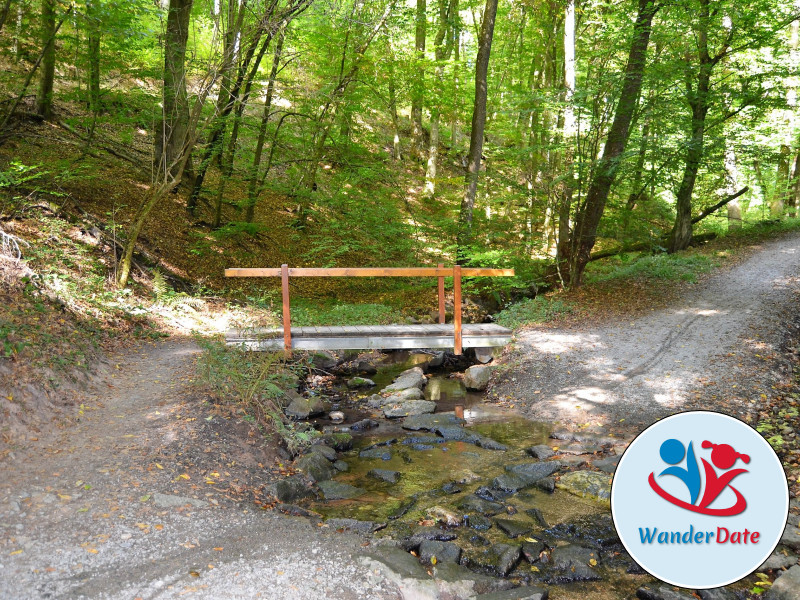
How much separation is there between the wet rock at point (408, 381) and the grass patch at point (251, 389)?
2519 millimetres

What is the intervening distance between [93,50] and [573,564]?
1362 centimetres

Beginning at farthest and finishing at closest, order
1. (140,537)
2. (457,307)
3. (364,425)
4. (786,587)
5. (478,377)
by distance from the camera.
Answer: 1. (457,307)
2. (478,377)
3. (364,425)
4. (140,537)
5. (786,587)

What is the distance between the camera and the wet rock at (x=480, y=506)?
5.37m

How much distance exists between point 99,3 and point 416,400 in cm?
949

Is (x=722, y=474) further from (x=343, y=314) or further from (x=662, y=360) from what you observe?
(x=343, y=314)

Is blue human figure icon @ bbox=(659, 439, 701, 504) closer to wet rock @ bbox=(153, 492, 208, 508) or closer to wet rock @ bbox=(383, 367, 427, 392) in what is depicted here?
wet rock @ bbox=(153, 492, 208, 508)

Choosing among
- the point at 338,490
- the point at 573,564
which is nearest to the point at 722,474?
the point at 573,564

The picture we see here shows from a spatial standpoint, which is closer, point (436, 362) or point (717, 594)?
point (717, 594)

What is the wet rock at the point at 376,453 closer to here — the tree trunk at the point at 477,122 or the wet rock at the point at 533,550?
the wet rock at the point at 533,550

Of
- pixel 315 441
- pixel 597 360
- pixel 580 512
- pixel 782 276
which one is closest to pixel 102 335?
pixel 315 441

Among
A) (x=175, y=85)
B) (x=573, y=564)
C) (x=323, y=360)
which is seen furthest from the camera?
(x=175, y=85)

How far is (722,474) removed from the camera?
Result: 140 inches

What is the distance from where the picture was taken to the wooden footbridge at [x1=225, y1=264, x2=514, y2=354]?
912cm

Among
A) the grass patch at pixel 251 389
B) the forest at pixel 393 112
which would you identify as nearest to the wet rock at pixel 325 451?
Result: the grass patch at pixel 251 389
